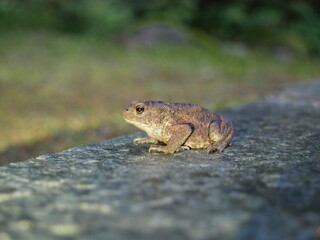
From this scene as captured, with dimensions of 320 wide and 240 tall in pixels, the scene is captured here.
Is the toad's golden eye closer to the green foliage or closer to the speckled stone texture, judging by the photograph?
the speckled stone texture

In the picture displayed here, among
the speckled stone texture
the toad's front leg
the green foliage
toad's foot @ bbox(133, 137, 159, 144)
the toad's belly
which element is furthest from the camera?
the green foliage

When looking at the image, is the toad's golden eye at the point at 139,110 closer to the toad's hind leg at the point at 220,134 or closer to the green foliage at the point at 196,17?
the toad's hind leg at the point at 220,134

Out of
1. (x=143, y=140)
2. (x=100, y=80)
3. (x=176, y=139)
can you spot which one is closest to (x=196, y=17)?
(x=100, y=80)

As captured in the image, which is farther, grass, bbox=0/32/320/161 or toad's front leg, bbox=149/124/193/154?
grass, bbox=0/32/320/161

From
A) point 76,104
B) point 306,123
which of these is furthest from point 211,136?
point 76,104

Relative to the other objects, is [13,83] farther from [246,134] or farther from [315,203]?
[315,203]

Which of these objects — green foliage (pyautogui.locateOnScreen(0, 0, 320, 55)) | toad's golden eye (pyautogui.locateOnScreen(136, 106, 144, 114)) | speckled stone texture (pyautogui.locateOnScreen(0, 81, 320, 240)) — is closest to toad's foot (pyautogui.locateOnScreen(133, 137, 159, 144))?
speckled stone texture (pyautogui.locateOnScreen(0, 81, 320, 240))

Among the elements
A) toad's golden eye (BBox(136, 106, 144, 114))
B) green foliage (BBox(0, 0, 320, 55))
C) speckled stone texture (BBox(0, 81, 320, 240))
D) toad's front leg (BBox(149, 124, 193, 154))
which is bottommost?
speckled stone texture (BBox(0, 81, 320, 240))
